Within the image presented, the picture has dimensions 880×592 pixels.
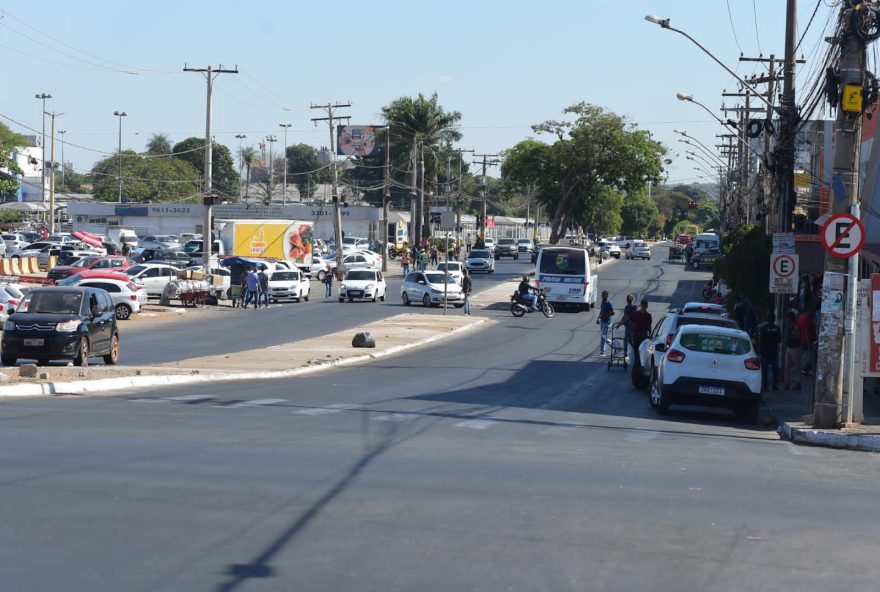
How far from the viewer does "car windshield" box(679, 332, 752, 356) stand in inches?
781

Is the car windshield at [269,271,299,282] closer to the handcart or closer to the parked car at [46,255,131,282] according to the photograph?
the parked car at [46,255,131,282]

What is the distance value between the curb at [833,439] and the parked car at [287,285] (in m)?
38.0

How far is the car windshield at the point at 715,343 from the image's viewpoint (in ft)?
65.1

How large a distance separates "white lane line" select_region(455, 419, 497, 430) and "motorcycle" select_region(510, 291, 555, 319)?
1242 inches

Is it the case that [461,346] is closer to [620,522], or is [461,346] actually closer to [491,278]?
[620,522]

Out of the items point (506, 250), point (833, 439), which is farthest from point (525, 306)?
point (506, 250)

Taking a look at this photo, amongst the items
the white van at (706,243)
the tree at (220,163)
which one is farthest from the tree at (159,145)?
the white van at (706,243)

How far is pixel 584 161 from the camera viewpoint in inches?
3056

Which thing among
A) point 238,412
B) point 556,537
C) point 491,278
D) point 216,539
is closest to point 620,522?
point 556,537

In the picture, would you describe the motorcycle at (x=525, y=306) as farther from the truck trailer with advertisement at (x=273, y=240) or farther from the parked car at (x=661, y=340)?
the truck trailer with advertisement at (x=273, y=240)

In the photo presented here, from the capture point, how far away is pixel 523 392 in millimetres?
22812

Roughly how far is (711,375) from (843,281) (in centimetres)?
321

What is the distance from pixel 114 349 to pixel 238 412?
10387 mm

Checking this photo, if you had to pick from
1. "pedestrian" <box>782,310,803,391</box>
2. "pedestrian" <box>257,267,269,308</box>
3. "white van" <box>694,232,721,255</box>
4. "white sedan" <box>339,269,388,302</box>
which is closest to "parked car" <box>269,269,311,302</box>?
"white sedan" <box>339,269,388,302</box>
